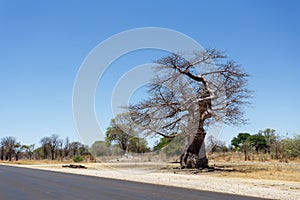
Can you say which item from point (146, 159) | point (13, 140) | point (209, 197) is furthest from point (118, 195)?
point (13, 140)

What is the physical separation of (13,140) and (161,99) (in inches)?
3079

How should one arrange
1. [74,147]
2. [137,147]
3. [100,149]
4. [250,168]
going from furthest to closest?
[74,147] → [100,149] → [137,147] → [250,168]

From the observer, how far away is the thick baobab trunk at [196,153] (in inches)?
941

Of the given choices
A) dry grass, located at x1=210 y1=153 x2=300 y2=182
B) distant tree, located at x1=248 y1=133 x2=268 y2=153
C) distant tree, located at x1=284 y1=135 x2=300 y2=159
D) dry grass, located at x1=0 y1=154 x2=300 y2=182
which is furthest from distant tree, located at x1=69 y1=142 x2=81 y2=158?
dry grass, located at x1=210 y1=153 x2=300 y2=182

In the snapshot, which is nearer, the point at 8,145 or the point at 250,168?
the point at 250,168

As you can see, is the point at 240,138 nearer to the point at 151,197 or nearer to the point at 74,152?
the point at 74,152

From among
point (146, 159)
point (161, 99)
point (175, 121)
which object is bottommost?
point (146, 159)

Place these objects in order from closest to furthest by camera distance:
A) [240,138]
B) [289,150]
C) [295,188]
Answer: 1. [295,188]
2. [289,150]
3. [240,138]

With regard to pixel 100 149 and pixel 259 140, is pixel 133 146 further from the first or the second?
pixel 259 140

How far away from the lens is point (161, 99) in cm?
2391

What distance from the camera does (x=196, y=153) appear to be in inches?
949

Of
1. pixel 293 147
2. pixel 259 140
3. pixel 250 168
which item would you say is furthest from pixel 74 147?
pixel 250 168

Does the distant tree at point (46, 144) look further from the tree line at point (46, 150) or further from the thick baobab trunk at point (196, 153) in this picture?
the thick baobab trunk at point (196, 153)

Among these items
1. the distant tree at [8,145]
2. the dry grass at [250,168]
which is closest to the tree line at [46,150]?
the distant tree at [8,145]
